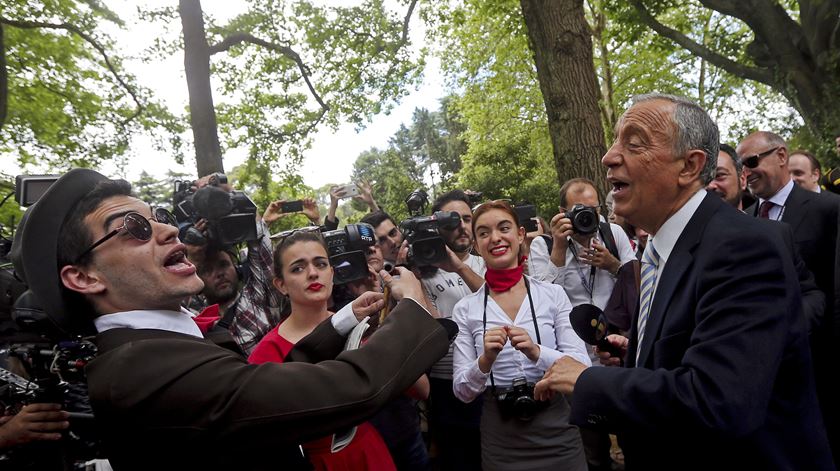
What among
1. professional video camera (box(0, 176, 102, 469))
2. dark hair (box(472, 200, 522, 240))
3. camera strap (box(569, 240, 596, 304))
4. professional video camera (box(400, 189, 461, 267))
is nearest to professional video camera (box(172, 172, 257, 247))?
professional video camera (box(0, 176, 102, 469))

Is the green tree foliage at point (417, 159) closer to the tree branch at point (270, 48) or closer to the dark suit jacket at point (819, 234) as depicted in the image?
the tree branch at point (270, 48)

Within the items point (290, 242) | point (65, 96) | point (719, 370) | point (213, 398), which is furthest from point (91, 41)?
point (719, 370)

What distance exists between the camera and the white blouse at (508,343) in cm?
278

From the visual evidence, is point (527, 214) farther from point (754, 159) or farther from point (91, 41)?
point (91, 41)

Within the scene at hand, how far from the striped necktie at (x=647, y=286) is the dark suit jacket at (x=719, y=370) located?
141mm

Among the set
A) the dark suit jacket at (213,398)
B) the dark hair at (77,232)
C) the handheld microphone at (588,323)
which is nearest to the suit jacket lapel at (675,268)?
the handheld microphone at (588,323)

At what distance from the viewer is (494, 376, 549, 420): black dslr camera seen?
8.66 feet

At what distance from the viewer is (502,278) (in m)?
3.07

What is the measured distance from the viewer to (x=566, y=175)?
586 cm

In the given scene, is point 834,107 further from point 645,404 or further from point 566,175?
point 645,404

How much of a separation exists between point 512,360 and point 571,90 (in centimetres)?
386

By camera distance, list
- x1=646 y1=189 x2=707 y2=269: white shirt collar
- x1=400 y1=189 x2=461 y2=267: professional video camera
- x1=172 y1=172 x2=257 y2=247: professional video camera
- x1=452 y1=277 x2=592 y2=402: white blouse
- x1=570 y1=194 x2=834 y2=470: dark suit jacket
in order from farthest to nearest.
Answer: x1=172 y1=172 x2=257 y2=247: professional video camera → x1=400 y1=189 x2=461 y2=267: professional video camera → x1=452 y1=277 x2=592 y2=402: white blouse → x1=646 y1=189 x2=707 y2=269: white shirt collar → x1=570 y1=194 x2=834 y2=470: dark suit jacket

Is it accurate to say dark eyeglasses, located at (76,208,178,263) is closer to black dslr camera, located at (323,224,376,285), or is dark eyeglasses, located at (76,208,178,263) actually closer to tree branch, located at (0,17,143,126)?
black dslr camera, located at (323,224,376,285)

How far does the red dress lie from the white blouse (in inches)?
21.0
